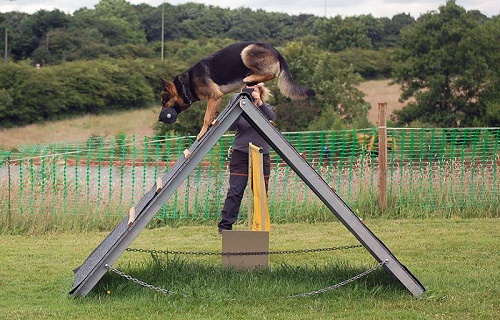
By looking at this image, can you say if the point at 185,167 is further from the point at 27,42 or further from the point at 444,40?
the point at 27,42

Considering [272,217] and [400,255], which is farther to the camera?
[272,217]

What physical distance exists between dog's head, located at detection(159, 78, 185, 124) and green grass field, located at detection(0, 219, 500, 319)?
4.93 feet

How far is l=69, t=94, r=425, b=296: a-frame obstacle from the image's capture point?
22.1 ft

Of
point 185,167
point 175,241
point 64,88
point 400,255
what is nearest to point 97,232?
point 175,241

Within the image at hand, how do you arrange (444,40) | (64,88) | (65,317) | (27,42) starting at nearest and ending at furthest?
(65,317)
(444,40)
(64,88)
(27,42)

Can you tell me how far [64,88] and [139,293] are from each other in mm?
31449

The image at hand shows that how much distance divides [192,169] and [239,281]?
3.95 ft

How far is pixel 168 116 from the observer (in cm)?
687

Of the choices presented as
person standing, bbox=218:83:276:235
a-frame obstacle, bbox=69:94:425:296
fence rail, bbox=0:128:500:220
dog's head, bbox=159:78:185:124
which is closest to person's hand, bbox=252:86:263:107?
a-frame obstacle, bbox=69:94:425:296

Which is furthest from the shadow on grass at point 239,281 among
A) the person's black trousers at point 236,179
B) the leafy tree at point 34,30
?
the leafy tree at point 34,30

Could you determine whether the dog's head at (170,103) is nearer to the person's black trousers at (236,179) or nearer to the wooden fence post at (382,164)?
the person's black trousers at (236,179)

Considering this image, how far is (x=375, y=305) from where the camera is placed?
22.4 feet

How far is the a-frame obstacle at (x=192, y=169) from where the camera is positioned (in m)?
6.75

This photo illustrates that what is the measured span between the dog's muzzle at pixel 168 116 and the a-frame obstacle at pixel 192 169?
289 millimetres
